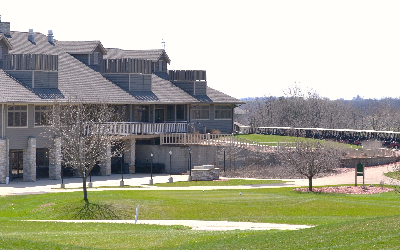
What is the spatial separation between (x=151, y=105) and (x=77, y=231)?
1326 inches

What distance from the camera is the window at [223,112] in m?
63.9

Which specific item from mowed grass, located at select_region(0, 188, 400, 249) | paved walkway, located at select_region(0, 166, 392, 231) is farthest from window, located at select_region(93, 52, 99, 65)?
mowed grass, located at select_region(0, 188, 400, 249)

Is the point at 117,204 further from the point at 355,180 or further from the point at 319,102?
the point at 319,102

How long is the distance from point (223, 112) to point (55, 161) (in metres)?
21.2

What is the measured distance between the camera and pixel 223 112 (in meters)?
64.4

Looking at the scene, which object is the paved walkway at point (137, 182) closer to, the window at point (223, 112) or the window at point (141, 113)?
the window at point (141, 113)

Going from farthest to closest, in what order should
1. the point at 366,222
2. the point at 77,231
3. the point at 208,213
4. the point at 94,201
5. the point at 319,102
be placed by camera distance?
the point at 319,102, the point at 94,201, the point at 208,213, the point at 77,231, the point at 366,222

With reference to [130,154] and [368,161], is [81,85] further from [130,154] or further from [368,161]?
[368,161]

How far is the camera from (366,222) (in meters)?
21.7

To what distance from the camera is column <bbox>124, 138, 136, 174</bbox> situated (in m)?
53.0

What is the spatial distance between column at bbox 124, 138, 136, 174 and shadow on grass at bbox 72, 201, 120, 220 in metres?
20.8

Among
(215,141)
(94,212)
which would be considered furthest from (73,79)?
(94,212)

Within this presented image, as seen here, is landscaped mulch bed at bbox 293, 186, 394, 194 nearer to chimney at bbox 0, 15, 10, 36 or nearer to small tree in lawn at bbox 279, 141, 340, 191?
small tree in lawn at bbox 279, 141, 340, 191

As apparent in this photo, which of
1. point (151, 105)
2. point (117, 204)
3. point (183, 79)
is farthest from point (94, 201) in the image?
point (183, 79)
